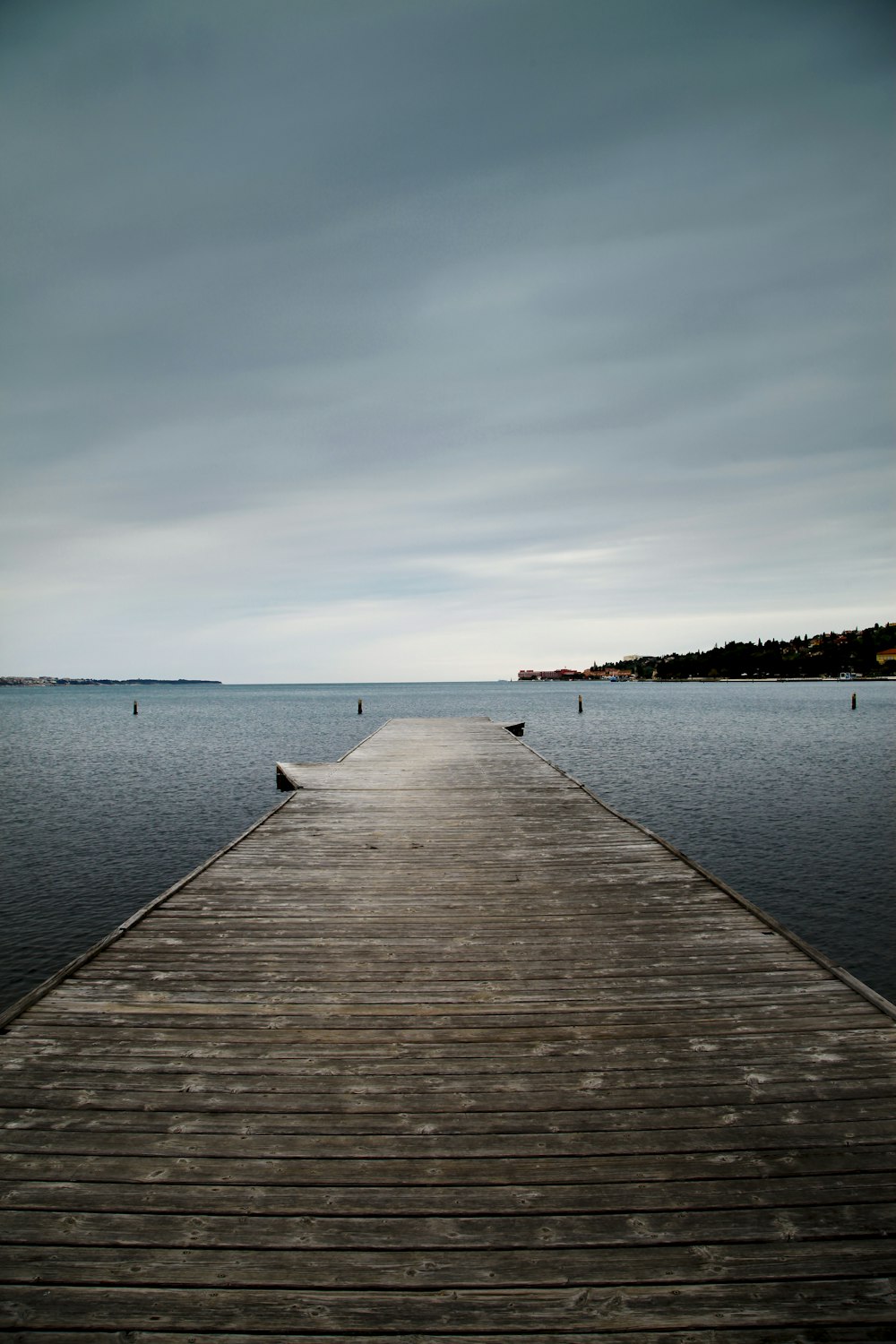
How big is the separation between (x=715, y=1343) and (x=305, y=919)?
4.64m

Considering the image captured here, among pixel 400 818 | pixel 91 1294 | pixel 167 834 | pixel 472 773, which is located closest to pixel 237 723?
pixel 167 834

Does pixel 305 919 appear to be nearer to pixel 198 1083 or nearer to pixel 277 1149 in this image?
pixel 198 1083

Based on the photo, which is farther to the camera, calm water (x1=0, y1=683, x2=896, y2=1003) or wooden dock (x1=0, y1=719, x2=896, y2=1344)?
calm water (x1=0, y1=683, x2=896, y2=1003)

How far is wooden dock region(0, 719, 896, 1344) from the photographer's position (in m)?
2.51

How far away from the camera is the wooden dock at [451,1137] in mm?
2514

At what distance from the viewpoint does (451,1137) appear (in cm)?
333

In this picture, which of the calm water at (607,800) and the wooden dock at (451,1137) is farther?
the calm water at (607,800)

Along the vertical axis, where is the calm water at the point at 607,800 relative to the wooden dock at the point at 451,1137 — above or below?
below

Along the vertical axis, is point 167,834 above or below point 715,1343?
below

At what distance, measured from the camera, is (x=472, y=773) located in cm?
1541

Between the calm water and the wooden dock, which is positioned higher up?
the wooden dock

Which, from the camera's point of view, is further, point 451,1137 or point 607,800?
point 607,800

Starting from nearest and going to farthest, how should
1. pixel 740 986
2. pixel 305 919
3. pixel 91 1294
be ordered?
pixel 91 1294
pixel 740 986
pixel 305 919

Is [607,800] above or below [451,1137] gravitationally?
below
